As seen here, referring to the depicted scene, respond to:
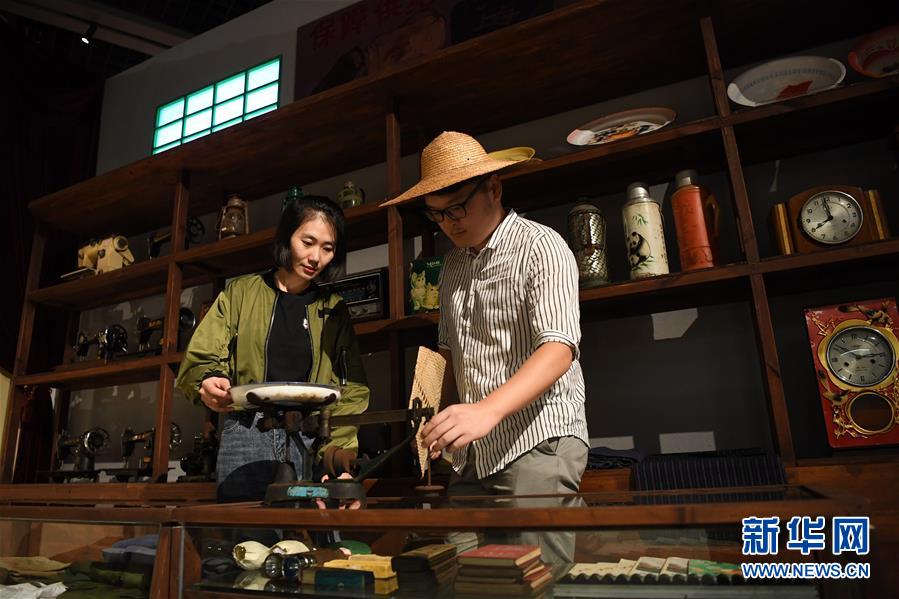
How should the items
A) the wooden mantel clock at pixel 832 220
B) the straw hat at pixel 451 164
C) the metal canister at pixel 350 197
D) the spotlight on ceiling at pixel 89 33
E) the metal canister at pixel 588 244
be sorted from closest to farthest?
the straw hat at pixel 451 164 < the wooden mantel clock at pixel 832 220 < the metal canister at pixel 588 244 < the metal canister at pixel 350 197 < the spotlight on ceiling at pixel 89 33

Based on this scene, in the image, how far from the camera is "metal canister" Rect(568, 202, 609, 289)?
6.71 ft

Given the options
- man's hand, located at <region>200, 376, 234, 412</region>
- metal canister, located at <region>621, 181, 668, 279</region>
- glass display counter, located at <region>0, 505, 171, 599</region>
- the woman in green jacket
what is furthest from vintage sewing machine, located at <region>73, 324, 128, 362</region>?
metal canister, located at <region>621, 181, 668, 279</region>

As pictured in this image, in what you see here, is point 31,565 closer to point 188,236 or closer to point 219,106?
point 188,236

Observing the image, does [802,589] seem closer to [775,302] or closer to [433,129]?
[775,302]

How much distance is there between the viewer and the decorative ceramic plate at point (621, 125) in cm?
216

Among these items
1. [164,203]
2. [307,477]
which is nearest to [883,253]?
[307,477]

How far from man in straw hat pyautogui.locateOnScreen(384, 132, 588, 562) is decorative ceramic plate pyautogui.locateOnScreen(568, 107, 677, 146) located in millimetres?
793

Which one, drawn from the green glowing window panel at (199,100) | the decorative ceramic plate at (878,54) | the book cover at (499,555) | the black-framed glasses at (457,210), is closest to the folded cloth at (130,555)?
the book cover at (499,555)

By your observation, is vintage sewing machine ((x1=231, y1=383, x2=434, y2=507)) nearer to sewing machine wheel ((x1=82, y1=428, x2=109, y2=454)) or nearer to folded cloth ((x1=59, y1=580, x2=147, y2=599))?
folded cloth ((x1=59, y1=580, x2=147, y2=599))

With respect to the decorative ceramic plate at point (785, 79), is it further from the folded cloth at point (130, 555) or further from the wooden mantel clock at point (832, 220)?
the folded cloth at point (130, 555)

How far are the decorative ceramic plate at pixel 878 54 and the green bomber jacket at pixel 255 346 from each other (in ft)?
6.13

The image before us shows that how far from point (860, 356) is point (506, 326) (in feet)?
3.59

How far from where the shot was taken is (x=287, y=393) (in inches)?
43.3

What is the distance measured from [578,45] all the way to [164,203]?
2.41 meters
